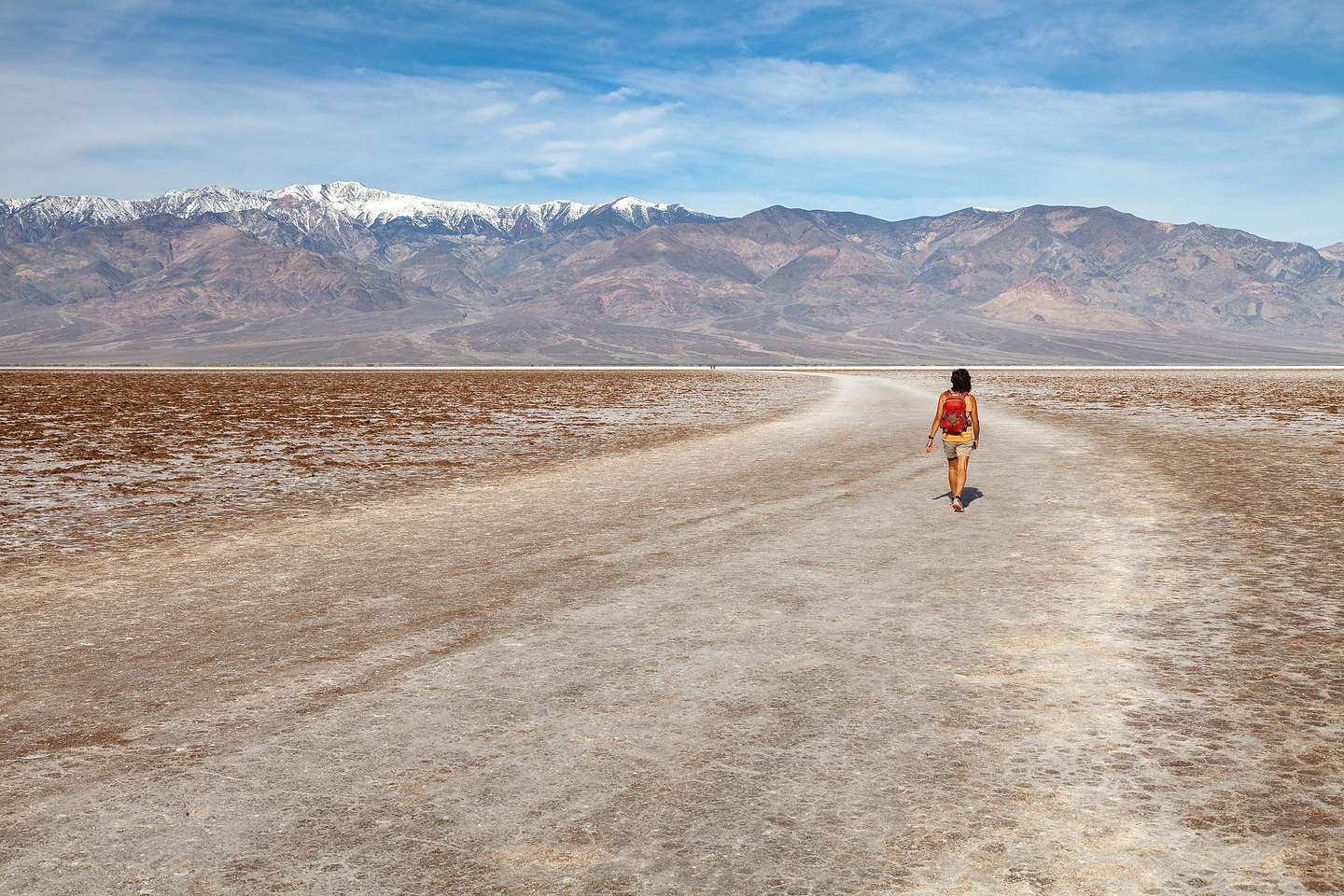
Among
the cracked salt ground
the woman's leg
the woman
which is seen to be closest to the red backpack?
the woman

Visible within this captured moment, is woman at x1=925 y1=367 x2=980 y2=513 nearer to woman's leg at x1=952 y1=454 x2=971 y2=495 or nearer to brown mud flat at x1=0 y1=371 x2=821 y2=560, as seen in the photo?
woman's leg at x1=952 y1=454 x2=971 y2=495

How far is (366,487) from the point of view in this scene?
52.9 ft

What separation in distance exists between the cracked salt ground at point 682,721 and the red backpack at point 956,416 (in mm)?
2926

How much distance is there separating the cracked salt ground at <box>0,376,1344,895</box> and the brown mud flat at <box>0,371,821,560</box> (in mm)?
3497

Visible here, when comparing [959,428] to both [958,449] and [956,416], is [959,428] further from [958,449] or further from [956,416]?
[958,449]

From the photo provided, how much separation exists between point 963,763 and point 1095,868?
3.02 feet

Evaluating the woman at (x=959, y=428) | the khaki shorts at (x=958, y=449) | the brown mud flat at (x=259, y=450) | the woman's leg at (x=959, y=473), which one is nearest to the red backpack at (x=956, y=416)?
the woman at (x=959, y=428)

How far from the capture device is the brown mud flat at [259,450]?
533 inches

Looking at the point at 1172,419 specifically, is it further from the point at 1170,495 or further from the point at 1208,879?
the point at 1208,879

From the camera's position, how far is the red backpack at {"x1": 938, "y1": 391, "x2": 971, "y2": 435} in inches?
522

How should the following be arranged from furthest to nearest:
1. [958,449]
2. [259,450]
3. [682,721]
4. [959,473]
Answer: [259,450] → [958,449] → [959,473] → [682,721]

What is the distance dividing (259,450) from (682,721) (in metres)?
19.7

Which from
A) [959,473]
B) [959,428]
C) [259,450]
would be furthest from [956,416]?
[259,450]

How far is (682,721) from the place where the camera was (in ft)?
17.5
